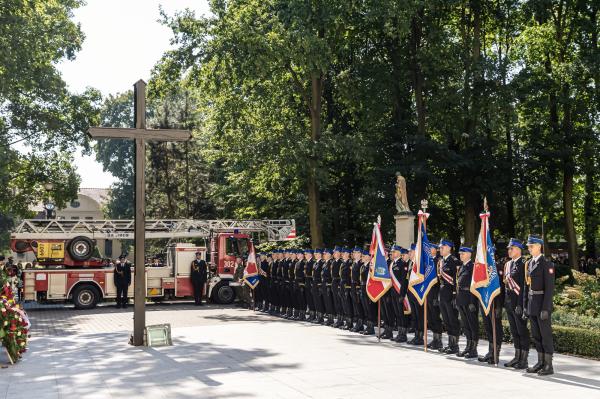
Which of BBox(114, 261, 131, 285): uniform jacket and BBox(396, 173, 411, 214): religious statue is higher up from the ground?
BBox(396, 173, 411, 214): religious statue

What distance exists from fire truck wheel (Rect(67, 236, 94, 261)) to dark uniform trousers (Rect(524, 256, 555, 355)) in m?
17.0

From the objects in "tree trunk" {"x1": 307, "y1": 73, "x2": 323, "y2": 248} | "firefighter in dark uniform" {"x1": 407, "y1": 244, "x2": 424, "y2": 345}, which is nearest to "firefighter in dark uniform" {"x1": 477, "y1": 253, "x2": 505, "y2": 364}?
"firefighter in dark uniform" {"x1": 407, "y1": 244, "x2": 424, "y2": 345}

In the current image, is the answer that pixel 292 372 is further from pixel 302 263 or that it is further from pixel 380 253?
pixel 302 263

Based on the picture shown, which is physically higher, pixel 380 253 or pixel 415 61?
pixel 415 61

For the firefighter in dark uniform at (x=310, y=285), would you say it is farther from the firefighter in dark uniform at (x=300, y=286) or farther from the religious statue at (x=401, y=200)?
the religious statue at (x=401, y=200)

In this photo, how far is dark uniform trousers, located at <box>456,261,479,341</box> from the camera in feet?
38.8

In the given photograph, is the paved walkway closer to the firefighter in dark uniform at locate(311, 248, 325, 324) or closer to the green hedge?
the green hedge

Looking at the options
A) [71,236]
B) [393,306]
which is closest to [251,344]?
[393,306]

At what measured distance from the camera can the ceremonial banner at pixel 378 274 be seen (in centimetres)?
1416

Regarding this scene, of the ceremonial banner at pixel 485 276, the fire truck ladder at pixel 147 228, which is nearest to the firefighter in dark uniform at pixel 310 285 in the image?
the ceremonial banner at pixel 485 276

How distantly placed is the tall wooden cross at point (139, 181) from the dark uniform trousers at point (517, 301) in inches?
263

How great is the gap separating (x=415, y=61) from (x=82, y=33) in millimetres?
15900

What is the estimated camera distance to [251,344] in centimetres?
1331

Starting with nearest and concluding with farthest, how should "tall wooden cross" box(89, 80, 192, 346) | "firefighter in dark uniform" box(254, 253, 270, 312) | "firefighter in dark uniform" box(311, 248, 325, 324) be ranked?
1. "tall wooden cross" box(89, 80, 192, 346)
2. "firefighter in dark uniform" box(311, 248, 325, 324)
3. "firefighter in dark uniform" box(254, 253, 270, 312)
